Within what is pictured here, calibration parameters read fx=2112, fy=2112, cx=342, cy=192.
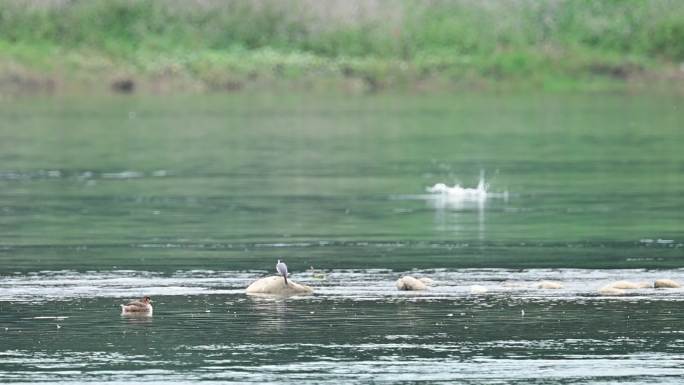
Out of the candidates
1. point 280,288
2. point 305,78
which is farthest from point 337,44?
point 280,288

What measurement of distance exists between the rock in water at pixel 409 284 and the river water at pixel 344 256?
1.32ft

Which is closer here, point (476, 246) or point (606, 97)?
point (476, 246)

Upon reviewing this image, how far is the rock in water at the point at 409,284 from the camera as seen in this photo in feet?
95.0

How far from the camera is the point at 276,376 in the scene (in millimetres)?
22250

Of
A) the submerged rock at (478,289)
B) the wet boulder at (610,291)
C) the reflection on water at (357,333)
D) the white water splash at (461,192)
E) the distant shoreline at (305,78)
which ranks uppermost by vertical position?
the distant shoreline at (305,78)

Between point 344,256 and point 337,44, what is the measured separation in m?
106

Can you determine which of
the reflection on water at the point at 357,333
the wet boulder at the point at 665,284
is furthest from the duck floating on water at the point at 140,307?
the wet boulder at the point at 665,284

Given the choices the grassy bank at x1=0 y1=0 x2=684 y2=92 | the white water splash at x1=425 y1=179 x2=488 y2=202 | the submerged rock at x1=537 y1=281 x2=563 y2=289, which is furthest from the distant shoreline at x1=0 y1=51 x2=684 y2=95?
the submerged rock at x1=537 y1=281 x2=563 y2=289

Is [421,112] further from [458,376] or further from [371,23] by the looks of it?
[458,376]

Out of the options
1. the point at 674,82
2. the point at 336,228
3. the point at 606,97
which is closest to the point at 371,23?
the point at 674,82

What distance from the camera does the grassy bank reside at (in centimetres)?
12688

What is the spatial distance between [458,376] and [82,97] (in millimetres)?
95915

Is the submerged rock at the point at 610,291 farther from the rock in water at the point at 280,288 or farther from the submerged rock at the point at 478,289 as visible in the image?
the rock in water at the point at 280,288

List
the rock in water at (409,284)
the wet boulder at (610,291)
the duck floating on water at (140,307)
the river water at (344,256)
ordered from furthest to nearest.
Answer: the rock in water at (409,284) < the wet boulder at (610,291) < the duck floating on water at (140,307) < the river water at (344,256)
